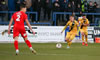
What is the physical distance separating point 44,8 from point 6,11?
11.4 ft

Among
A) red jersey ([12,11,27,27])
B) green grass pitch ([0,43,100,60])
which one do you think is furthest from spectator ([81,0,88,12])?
red jersey ([12,11,27,27])

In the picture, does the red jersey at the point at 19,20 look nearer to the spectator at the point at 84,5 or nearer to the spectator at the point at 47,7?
the spectator at the point at 47,7

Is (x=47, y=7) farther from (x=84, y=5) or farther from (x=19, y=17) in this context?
(x=19, y=17)

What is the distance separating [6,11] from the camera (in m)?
27.7

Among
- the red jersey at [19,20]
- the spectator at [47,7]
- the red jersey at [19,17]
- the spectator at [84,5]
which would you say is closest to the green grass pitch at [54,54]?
the red jersey at [19,20]

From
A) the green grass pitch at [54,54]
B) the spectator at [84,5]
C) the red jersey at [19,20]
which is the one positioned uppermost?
the red jersey at [19,20]

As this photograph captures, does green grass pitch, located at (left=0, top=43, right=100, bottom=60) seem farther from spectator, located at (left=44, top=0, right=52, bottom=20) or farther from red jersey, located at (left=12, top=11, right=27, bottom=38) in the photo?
spectator, located at (left=44, top=0, right=52, bottom=20)

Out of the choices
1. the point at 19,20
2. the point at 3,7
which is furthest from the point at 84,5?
the point at 19,20

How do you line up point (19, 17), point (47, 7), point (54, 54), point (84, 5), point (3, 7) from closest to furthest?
point (19, 17) < point (54, 54) < point (47, 7) < point (3, 7) < point (84, 5)

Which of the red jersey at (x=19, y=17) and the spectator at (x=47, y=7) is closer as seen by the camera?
the red jersey at (x=19, y=17)

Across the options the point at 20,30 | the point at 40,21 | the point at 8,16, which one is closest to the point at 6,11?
the point at 8,16

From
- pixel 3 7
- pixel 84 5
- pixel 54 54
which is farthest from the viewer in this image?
pixel 84 5

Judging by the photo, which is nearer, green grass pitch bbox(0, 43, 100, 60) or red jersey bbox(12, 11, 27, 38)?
green grass pitch bbox(0, 43, 100, 60)

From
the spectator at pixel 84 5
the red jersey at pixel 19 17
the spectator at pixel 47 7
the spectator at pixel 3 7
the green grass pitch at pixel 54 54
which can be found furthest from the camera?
the spectator at pixel 84 5
